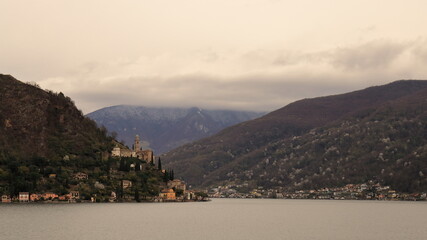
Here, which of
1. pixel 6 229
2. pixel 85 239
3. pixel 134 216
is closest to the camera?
pixel 85 239

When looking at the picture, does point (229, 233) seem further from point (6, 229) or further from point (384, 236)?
point (6, 229)

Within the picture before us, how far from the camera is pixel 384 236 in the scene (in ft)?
435

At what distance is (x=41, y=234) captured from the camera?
121062 millimetres

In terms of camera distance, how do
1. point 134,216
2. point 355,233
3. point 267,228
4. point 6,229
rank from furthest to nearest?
point 134,216, point 267,228, point 355,233, point 6,229

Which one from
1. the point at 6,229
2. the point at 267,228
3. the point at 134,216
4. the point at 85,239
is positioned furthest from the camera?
the point at 134,216

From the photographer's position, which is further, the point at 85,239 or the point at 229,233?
the point at 229,233

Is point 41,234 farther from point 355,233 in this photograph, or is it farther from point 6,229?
point 355,233

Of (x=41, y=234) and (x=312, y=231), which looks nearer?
(x=41, y=234)

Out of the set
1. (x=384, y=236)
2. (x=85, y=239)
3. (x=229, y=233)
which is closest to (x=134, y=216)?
(x=229, y=233)

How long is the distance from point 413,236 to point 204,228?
45.7m

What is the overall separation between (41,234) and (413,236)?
252 feet

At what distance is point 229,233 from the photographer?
438ft

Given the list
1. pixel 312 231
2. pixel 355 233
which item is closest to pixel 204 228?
pixel 312 231

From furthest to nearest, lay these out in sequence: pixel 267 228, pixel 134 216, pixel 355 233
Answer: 1. pixel 134 216
2. pixel 267 228
3. pixel 355 233
